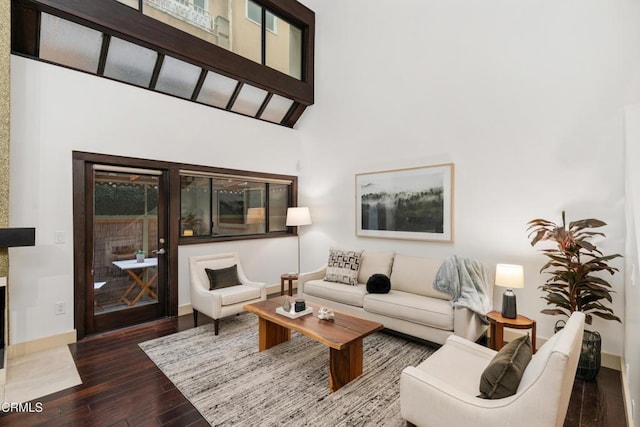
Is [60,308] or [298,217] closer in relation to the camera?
[60,308]

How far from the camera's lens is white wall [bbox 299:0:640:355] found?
294cm

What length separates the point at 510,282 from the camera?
2.98 metres

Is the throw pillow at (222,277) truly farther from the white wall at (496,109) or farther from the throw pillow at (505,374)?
the throw pillow at (505,374)

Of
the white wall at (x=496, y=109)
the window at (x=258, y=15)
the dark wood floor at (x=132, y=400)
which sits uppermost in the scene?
the window at (x=258, y=15)

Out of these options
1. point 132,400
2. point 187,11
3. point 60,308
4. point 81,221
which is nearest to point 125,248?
point 81,221

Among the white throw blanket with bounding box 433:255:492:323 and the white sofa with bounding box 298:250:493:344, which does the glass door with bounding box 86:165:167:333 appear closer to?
the white sofa with bounding box 298:250:493:344

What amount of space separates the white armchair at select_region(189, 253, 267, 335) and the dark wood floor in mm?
816

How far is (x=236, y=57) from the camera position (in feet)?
14.7

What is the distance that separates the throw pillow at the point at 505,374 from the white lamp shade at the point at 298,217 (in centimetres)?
398

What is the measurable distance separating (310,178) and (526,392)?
476cm

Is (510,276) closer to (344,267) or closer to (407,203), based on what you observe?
(407,203)

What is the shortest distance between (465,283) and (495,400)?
194 cm

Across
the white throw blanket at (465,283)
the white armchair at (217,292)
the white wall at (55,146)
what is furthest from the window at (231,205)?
the white throw blanket at (465,283)

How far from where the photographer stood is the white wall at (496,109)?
294 cm
